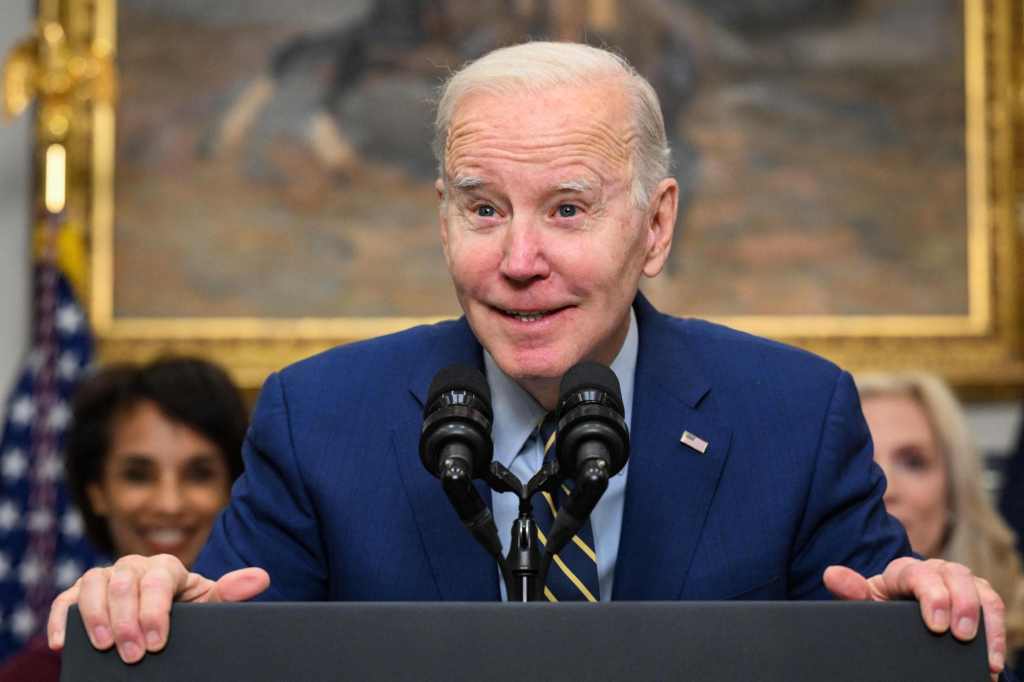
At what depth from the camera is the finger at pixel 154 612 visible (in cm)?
176

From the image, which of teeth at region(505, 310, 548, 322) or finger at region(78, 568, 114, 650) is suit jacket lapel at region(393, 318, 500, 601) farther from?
finger at region(78, 568, 114, 650)

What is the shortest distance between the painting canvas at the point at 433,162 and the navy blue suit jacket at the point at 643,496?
3359 millimetres

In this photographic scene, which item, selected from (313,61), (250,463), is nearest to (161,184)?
(313,61)

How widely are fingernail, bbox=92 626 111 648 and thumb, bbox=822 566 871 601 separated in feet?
2.90

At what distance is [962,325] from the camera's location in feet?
19.5

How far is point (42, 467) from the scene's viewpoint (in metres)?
5.61

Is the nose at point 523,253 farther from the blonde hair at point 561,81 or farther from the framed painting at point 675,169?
the framed painting at point 675,169

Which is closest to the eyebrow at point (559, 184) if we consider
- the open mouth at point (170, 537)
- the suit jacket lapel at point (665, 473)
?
the suit jacket lapel at point (665, 473)

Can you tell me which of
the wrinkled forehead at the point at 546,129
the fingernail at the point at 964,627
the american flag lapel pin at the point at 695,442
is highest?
the wrinkled forehead at the point at 546,129

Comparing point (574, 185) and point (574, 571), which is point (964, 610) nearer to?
point (574, 571)

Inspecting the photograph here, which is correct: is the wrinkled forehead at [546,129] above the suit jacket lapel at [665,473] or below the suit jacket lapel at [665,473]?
above

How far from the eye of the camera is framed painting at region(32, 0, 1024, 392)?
581 centimetres

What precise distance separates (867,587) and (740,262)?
156 inches

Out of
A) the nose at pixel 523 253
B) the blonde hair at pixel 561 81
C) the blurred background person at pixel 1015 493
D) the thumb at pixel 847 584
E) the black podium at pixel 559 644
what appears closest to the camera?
the black podium at pixel 559 644
